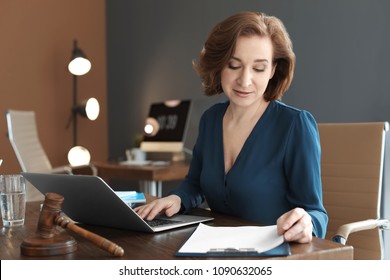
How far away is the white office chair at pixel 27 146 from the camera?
3.71 m

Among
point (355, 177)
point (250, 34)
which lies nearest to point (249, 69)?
point (250, 34)

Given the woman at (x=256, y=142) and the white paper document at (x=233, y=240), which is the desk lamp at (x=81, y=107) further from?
the white paper document at (x=233, y=240)

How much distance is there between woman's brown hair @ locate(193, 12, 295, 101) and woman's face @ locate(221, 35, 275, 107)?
20 mm

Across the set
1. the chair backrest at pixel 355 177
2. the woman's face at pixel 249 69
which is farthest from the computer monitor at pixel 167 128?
the woman's face at pixel 249 69

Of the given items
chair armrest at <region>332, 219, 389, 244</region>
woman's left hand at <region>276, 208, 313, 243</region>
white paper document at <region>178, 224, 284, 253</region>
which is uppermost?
woman's left hand at <region>276, 208, 313, 243</region>

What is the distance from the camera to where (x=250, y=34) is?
1.53 metres

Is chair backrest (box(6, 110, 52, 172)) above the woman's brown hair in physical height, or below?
below

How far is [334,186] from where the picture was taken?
201 centimetres

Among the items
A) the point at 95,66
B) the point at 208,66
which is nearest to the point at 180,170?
the point at 208,66

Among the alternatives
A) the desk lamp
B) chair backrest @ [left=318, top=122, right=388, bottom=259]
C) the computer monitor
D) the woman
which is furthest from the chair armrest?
the desk lamp

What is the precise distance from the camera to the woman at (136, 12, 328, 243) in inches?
57.0

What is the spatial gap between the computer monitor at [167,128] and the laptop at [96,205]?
7.95 feet

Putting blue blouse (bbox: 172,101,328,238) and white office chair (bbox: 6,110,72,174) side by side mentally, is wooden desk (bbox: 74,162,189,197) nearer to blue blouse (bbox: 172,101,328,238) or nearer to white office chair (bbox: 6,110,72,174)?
white office chair (bbox: 6,110,72,174)

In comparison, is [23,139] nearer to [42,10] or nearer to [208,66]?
[42,10]
